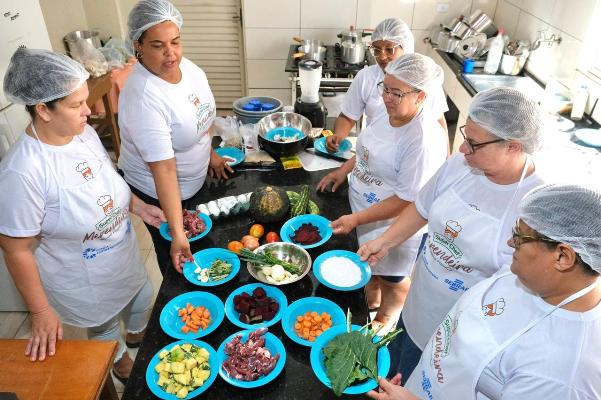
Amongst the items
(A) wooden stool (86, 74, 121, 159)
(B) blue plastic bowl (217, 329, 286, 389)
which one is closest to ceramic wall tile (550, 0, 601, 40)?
(B) blue plastic bowl (217, 329, 286, 389)

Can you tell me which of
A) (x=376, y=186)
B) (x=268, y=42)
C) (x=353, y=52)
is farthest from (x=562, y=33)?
(x=268, y=42)

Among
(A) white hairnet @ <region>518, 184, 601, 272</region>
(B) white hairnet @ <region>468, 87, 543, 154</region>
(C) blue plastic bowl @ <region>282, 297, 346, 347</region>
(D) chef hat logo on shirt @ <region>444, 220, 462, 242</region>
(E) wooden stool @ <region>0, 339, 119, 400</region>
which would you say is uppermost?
(B) white hairnet @ <region>468, 87, 543, 154</region>

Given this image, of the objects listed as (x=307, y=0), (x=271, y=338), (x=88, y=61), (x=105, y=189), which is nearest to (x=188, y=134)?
(x=105, y=189)

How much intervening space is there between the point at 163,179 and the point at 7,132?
4.23 feet

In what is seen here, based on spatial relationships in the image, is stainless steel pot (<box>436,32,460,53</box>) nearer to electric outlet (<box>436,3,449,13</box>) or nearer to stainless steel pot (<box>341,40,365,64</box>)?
electric outlet (<box>436,3,449,13</box>)

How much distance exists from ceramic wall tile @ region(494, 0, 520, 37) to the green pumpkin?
321 centimetres

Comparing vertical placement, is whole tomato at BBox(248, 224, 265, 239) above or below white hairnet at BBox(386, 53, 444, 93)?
below

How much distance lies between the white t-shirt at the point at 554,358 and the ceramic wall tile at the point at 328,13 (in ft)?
12.4

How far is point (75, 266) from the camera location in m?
1.68

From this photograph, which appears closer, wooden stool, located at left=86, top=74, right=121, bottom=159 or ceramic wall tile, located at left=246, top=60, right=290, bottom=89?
wooden stool, located at left=86, top=74, right=121, bottom=159

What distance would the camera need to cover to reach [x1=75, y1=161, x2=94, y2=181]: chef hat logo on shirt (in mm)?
1561

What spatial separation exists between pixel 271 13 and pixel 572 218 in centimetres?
387

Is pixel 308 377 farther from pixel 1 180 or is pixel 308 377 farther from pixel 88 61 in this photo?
pixel 88 61

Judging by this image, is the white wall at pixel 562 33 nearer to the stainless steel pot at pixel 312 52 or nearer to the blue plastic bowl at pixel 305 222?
the stainless steel pot at pixel 312 52
